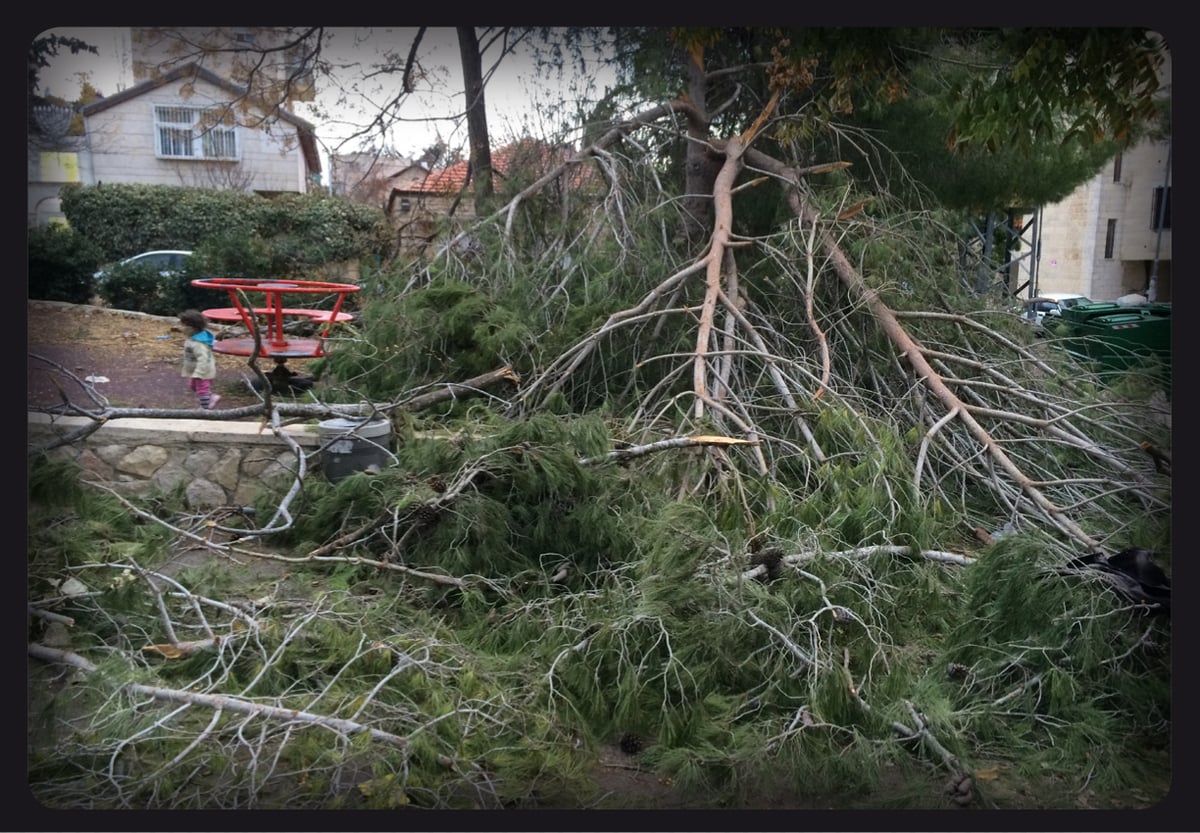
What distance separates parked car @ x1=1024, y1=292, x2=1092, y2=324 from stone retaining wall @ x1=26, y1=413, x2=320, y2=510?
3.19m

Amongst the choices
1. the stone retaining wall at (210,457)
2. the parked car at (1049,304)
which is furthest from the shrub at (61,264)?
the parked car at (1049,304)

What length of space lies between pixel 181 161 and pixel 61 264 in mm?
511

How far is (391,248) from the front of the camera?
4551mm

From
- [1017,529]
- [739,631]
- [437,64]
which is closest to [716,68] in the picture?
[437,64]

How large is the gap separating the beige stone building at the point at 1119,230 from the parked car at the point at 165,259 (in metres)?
3.12

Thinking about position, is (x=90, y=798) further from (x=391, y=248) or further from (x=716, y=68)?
(x=716, y=68)

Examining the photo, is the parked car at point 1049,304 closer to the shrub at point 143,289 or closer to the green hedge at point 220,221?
the green hedge at point 220,221

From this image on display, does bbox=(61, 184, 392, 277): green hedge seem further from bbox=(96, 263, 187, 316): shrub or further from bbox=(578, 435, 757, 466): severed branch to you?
bbox=(578, 435, 757, 466): severed branch

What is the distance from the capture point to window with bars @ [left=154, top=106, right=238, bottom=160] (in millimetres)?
3104

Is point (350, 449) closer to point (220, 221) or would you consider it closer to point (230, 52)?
point (220, 221)

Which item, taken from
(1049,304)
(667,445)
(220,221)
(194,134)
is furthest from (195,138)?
(1049,304)

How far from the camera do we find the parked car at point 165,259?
334 centimetres

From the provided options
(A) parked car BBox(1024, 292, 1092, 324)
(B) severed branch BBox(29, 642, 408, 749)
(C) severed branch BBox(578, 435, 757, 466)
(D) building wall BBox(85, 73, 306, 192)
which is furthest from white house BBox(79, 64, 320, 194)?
(A) parked car BBox(1024, 292, 1092, 324)

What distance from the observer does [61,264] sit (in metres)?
2.95
